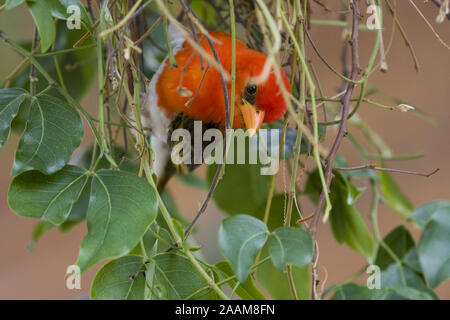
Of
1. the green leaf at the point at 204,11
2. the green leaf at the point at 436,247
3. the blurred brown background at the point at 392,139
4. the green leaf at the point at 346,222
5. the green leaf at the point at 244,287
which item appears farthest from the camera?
the blurred brown background at the point at 392,139

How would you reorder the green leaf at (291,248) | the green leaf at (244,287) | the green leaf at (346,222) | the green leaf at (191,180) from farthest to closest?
the green leaf at (191,180) → the green leaf at (346,222) → the green leaf at (244,287) → the green leaf at (291,248)

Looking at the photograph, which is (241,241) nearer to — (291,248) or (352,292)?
(291,248)

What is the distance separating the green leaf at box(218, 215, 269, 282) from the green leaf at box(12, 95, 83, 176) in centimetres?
18

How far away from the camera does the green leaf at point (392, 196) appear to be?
1.03 metres

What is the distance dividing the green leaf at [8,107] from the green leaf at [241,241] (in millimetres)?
248

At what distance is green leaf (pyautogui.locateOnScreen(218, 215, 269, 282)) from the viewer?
1.72 feet

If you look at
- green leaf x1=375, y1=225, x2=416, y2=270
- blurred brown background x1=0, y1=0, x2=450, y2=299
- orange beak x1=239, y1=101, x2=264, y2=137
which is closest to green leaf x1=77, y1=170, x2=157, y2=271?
orange beak x1=239, y1=101, x2=264, y2=137

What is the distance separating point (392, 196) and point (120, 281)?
0.64 m

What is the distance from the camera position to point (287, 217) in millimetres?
608

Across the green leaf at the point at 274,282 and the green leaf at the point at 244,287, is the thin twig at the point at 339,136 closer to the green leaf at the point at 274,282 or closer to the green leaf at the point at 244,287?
the green leaf at the point at 244,287

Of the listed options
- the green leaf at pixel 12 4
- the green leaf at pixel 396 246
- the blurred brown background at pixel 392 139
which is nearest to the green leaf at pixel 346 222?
the green leaf at pixel 396 246

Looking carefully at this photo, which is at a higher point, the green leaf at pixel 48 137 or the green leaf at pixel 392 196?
the green leaf at pixel 48 137
